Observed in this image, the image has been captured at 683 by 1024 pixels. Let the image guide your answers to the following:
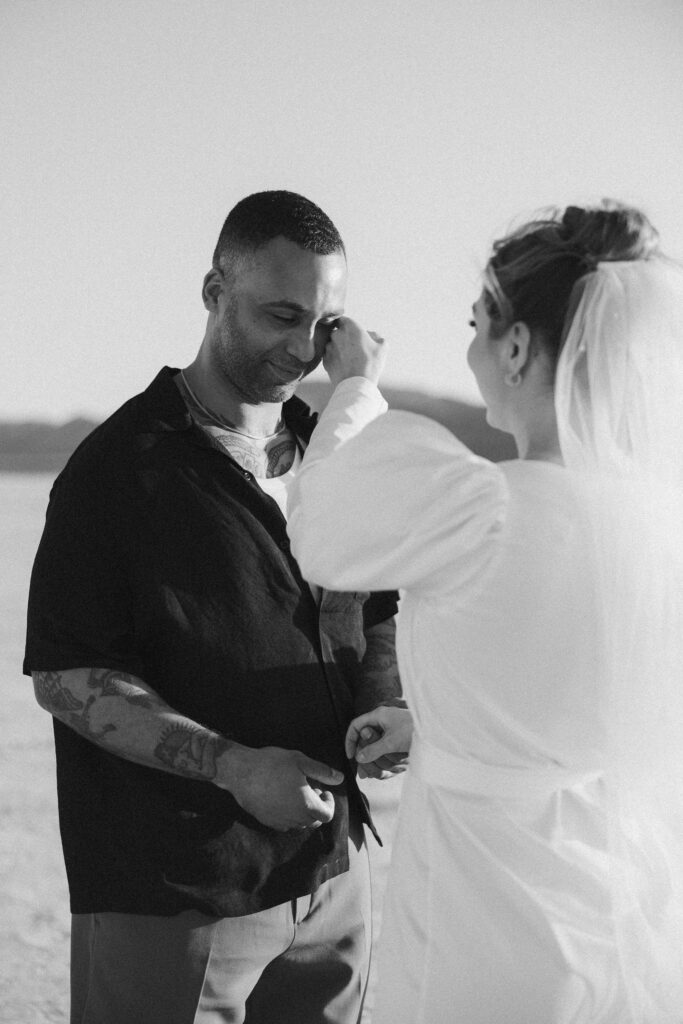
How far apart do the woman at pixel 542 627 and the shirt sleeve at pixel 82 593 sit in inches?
19.7

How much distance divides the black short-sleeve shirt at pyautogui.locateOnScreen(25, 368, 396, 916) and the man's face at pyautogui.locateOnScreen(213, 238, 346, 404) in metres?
0.18

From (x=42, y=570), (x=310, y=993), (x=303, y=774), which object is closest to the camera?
(x=303, y=774)

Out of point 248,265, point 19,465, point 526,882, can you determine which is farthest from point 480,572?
point 19,465

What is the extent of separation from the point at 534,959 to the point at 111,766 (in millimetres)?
806

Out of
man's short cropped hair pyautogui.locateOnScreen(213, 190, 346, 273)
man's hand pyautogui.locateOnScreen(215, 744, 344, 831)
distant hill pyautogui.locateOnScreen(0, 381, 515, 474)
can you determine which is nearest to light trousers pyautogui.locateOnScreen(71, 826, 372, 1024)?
man's hand pyautogui.locateOnScreen(215, 744, 344, 831)

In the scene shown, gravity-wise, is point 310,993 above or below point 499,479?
below

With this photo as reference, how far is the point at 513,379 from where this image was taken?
5.05 ft

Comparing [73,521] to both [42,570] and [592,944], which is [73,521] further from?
[592,944]

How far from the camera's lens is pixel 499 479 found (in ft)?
4.70

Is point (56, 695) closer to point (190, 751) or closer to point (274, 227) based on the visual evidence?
point (190, 751)

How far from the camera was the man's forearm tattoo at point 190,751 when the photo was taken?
1829mm

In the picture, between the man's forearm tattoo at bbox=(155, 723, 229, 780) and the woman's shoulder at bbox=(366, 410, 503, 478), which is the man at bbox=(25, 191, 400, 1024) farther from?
the woman's shoulder at bbox=(366, 410, 503, 478)

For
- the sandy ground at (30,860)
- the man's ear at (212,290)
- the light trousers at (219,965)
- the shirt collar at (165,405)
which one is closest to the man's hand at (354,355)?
the shirt collar at (165,405)

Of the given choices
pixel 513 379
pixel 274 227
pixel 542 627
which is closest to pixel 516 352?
pixel 513 379
